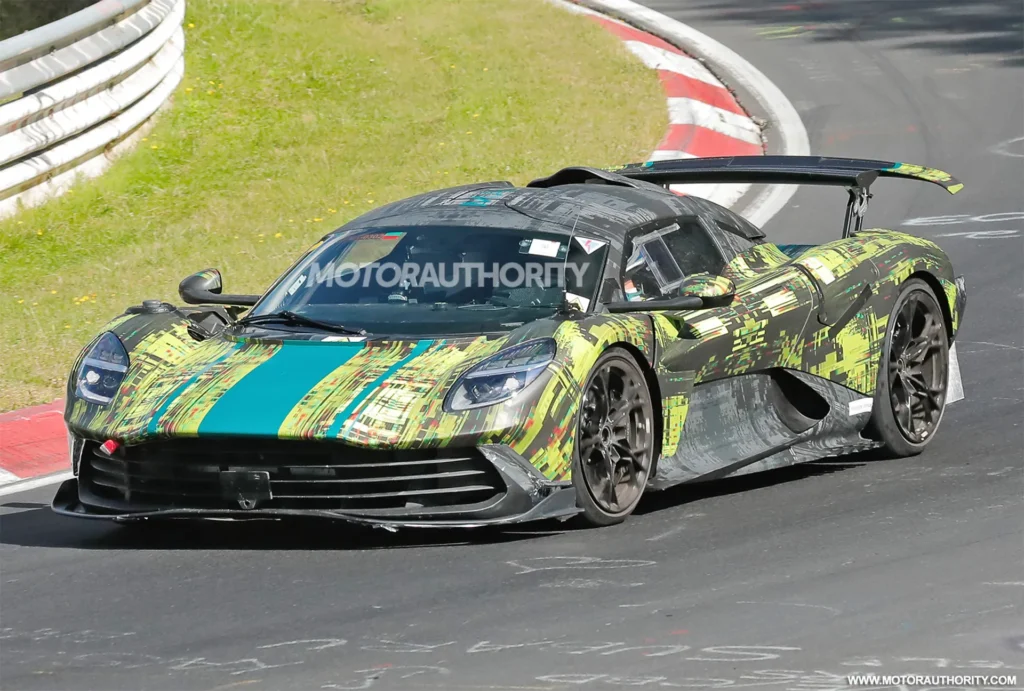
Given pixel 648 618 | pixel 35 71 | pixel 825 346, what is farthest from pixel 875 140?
pixel 648 618

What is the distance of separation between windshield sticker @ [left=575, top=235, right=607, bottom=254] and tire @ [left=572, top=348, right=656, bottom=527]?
0.60m

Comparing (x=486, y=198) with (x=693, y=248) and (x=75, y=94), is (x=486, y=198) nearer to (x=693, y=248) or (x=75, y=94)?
(x=693, y=248)

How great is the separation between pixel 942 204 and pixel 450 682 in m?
10.00

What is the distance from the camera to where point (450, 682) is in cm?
455

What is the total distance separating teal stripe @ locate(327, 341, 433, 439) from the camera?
230 inches

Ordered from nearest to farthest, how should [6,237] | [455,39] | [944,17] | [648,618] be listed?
1. [648,618]
2. [6,237]
3. [455,39]
4. [944,17]

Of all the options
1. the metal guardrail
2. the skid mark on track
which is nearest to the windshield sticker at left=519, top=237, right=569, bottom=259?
the skid mark on track

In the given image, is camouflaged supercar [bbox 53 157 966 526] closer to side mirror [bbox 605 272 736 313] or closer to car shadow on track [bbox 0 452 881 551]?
side mirror [bbox 605 272 736 313]

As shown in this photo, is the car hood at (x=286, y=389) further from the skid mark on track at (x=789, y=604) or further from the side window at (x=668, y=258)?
the skid mark on track at (x=789, y=604)

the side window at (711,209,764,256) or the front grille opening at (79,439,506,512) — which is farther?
the side window at (711,209,764,256)

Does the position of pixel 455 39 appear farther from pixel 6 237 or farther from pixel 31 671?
pixel 31 671

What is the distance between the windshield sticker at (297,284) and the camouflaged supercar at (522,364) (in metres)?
0.02

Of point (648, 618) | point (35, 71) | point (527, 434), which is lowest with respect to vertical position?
point (648, 618)

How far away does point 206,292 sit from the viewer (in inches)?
294
